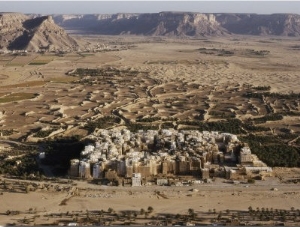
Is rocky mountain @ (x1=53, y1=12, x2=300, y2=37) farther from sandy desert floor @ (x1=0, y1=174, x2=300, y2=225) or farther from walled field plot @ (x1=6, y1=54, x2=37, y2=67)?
sandy desert floor @ (x1=0, y1=174, x2=300, y2=225)

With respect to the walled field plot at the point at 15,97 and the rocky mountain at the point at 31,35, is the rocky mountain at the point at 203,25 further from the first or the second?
the walled field plot at the point at 15,97

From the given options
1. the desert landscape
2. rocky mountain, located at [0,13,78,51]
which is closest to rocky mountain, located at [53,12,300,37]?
rocky mountain, located at [0,13,78,51]

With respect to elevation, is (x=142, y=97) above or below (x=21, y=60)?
below

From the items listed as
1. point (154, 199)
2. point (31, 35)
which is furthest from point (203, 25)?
point (154, 199)

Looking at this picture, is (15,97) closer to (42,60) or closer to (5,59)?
(42,60)

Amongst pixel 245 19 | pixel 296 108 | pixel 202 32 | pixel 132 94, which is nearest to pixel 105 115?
pixel 132 94

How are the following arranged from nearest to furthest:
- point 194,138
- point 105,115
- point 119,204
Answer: point 119,204, point 194,138, point 105,115

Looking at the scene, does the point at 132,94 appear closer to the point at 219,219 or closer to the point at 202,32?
the point at 219,219

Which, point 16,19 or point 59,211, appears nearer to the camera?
point 59,211
